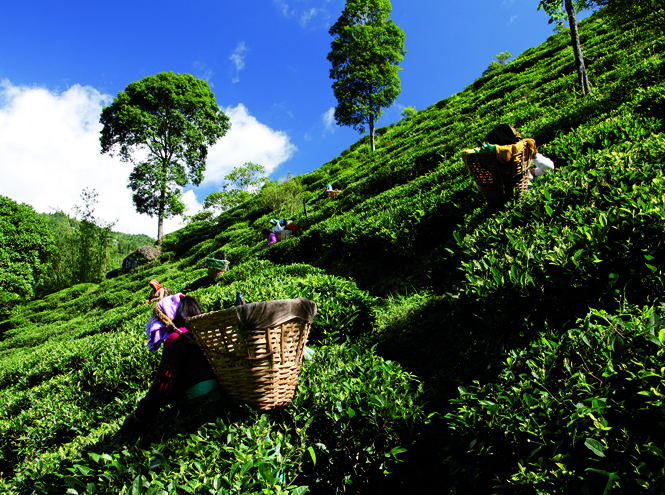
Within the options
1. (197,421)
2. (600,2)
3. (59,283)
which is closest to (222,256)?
(197,421)

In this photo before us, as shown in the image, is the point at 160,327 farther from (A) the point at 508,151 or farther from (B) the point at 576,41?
(B) the point at 576,41

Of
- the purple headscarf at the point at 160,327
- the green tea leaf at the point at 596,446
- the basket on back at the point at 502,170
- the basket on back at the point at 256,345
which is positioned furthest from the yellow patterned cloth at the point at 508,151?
the purple headscarf at the point at 160,327

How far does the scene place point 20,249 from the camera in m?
19.5

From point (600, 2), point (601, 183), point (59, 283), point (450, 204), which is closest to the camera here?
point (601, 183)

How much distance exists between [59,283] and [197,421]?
34.4m

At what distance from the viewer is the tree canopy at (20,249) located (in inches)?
727

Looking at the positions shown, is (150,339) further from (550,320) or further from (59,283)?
(59,283)

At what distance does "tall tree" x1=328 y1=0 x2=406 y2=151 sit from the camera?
2703 centimetres

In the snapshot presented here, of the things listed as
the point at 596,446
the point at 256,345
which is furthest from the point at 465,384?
the point at 256,345

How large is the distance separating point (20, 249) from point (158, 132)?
48.9 feet

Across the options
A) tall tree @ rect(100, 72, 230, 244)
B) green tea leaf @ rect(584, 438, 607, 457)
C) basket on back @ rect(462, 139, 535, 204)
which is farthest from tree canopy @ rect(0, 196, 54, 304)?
green tea leaf @ rect(584, 438, 607, 457)

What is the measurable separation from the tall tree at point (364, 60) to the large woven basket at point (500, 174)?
80.4 ft

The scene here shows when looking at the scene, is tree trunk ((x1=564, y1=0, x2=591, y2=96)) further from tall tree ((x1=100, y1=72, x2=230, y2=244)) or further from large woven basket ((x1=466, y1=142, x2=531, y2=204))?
tall tree ((x1=100, y1=72, x2=230, y2=244))

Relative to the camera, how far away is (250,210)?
84.3ft
